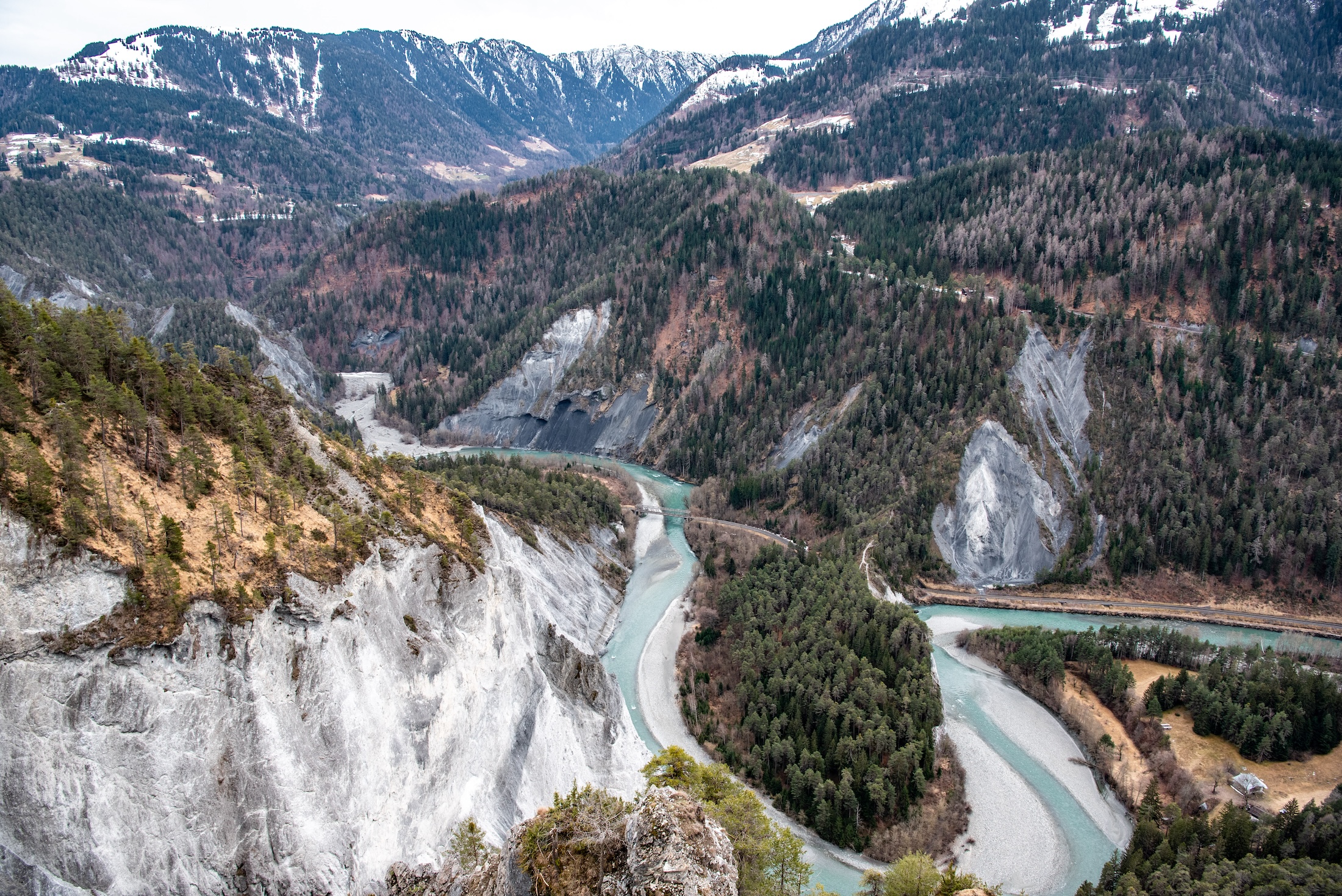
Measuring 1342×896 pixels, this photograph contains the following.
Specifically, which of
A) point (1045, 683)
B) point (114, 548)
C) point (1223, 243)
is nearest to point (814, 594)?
point (1045, 683)

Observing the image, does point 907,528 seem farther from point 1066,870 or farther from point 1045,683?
point 1066,870

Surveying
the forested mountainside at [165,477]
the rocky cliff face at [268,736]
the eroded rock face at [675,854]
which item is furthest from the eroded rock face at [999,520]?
the eroded rock face at [675,854]

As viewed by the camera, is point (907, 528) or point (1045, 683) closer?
point (1045, 683)

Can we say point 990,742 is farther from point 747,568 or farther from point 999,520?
point 999,520

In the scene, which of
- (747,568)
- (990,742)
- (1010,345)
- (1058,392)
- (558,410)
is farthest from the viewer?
(558,410)

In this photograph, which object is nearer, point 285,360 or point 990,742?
point 990,742

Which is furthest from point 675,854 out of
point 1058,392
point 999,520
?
point 1058,392
